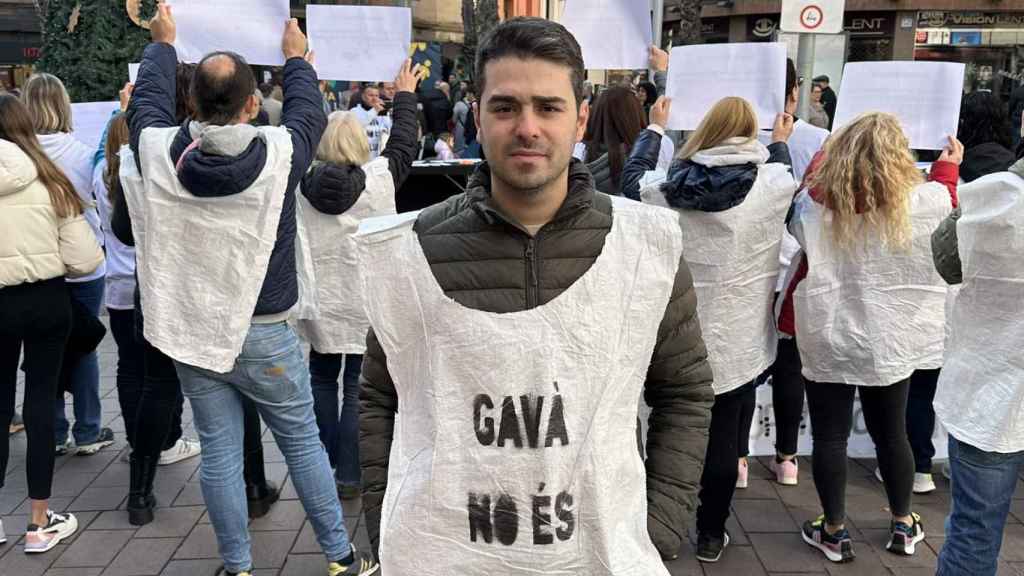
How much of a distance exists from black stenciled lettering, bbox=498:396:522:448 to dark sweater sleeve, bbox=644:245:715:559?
1.21 feet

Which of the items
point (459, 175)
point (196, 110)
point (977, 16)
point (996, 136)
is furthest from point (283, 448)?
point (977, 16)

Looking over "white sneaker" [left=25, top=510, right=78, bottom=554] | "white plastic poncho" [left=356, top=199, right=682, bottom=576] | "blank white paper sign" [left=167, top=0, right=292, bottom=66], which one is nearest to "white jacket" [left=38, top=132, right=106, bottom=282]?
"white sneaker" [left=25, top=510, right=78, bottom=554]

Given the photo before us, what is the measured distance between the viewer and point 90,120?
562 cm

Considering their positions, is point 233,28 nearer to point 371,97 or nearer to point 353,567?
point 353,567

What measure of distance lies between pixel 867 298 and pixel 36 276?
3.39m

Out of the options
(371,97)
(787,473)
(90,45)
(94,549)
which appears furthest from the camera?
(371,97)

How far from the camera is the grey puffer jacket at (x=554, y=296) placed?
1835mm

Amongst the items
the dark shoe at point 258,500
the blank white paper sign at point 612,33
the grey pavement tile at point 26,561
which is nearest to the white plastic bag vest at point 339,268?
the dark shoe at point 258,500

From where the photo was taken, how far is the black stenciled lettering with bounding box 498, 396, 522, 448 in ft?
5.84

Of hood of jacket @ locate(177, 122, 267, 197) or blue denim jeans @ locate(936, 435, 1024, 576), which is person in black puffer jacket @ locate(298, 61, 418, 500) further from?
blue denim jeans @ locate(936, 435, 1024, 576)

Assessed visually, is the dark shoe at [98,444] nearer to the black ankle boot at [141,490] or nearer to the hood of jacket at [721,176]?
the black ankle boot at [141,490]

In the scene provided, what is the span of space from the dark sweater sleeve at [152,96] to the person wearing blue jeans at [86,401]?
6.20 ft

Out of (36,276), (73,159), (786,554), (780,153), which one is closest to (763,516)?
(786,554)

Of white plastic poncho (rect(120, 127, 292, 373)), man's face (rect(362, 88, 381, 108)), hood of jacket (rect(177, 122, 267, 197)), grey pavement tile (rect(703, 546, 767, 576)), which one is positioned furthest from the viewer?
man's face (rect(362, 88, 381, 108))
